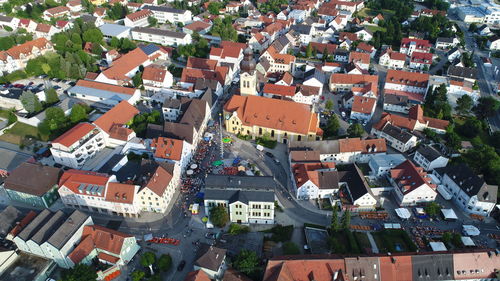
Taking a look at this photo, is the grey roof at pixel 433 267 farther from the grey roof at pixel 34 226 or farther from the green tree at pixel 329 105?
the grey roof at pixel 34 226

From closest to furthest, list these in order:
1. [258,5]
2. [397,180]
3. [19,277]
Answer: [19,277], [397,180], [258,5]

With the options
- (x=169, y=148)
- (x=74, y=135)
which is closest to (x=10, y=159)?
(x=74, y=135)

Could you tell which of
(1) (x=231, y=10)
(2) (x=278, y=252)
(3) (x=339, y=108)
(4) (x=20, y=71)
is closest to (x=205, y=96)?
(3) (x=339, y=108)

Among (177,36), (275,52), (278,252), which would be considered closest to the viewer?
(278,252)

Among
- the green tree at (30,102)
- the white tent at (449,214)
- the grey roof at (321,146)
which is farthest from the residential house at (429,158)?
the green tree at (30,102)

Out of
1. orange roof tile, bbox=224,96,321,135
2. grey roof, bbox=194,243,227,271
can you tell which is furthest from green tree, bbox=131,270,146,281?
orange roof tile, bbox=224,96,321,135

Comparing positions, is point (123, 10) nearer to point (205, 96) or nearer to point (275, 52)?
point (275, 52)
